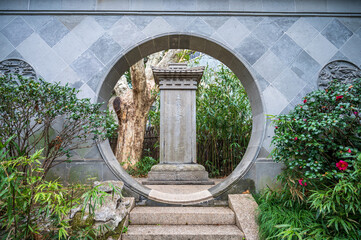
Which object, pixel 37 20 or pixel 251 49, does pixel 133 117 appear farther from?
pixel 251 49

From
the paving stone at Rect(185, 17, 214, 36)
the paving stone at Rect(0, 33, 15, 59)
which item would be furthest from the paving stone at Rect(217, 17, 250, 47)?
the paving stone at Rect(0, 33, 15, 59)

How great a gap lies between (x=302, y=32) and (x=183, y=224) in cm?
299

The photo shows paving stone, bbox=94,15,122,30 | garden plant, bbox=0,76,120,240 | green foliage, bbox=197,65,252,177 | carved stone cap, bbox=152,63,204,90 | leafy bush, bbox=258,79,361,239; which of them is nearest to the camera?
garden plant, bbox=0,76,120,240

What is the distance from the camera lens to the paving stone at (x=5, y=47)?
3.15 m

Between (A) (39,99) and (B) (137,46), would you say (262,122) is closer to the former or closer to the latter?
(B) (137,46)

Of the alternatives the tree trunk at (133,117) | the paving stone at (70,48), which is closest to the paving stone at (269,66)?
the paving stone at (70,48)

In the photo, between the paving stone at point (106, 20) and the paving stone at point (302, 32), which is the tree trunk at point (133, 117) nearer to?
the paving stone at point (106, 20)

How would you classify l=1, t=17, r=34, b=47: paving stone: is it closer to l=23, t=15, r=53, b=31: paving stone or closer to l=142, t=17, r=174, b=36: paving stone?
l=23, t=15, r=53, b=31: paving stone

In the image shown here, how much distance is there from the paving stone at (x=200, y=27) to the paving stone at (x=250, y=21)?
453 mm

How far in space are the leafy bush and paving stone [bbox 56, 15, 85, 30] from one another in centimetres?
295

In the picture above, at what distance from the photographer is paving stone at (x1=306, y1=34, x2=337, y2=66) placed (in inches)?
127

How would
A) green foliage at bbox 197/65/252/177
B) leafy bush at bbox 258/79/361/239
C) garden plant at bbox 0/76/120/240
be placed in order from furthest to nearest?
green foliage at bbox 197/65/252/177 < leafy bush at bbox 258/79/361/239 < garden plant at bbox 0/76/120/240

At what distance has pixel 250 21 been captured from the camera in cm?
332

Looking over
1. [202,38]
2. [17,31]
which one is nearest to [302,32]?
[202,38]
